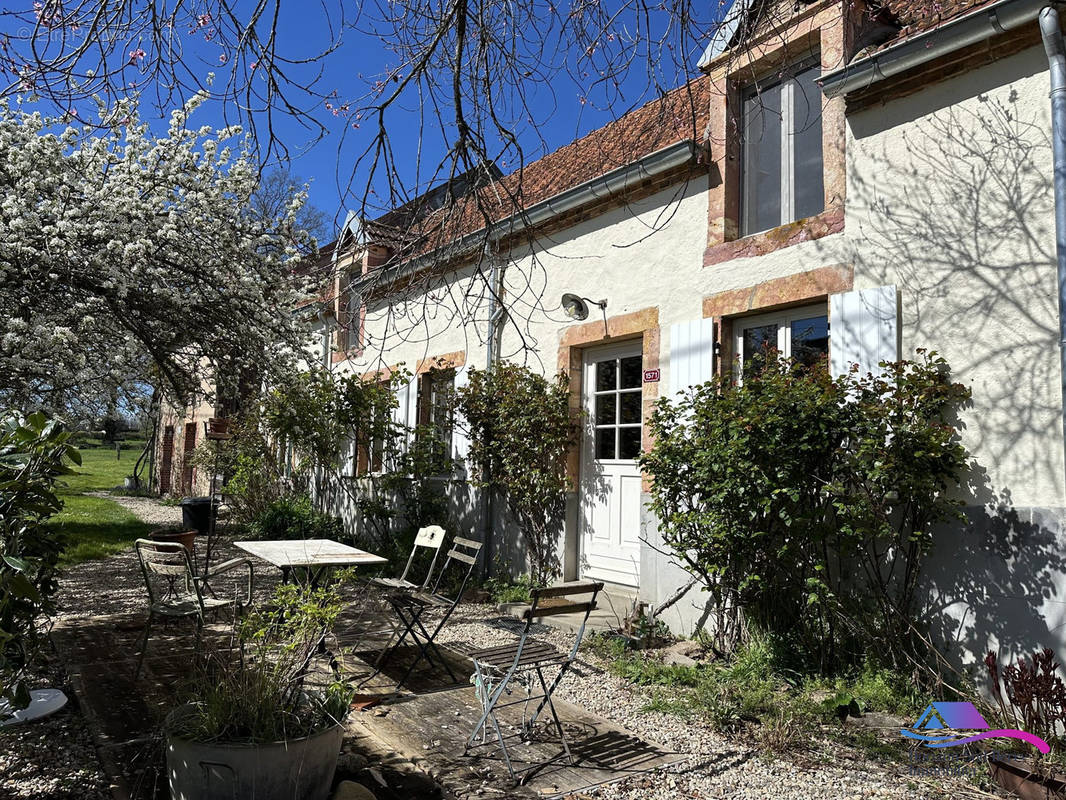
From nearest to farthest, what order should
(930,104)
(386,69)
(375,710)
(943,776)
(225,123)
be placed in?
(225,123), (386,69), (943,776), (375,710), (930,104)

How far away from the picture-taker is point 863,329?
5117 millimetres

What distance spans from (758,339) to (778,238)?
794mm

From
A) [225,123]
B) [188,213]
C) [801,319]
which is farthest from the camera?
[188,213]

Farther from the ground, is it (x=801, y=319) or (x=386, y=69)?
(x=386, y=69)

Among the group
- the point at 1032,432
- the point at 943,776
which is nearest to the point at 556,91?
the point at 1032,432

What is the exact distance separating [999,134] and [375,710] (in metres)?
5.10

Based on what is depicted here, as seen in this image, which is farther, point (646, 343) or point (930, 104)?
point (646, 343)

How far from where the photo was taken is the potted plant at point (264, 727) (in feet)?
Result: 8.84

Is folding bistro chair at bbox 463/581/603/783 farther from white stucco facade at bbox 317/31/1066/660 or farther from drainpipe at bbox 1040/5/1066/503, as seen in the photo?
drainpipe at bbox 1040/5/1066/503

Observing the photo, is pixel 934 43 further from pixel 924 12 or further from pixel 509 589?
pixel 509 589

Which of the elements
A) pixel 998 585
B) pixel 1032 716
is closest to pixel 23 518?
pixel 1032 716

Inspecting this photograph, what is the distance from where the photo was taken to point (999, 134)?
471 cm

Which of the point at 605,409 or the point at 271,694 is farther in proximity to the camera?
the point at 605,409

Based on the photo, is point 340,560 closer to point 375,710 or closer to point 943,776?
point 375,710
